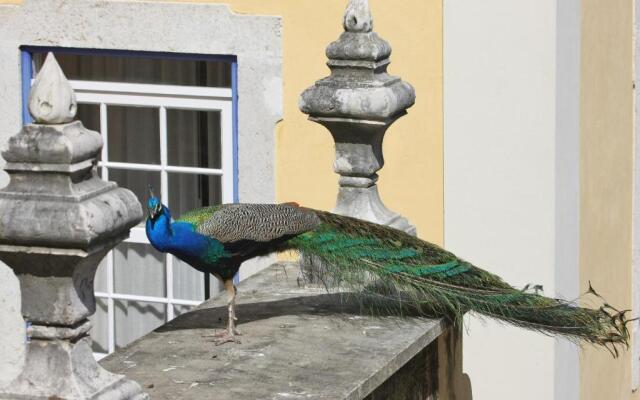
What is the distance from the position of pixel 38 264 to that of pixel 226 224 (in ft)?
4.66

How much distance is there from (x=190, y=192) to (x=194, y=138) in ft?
1.00

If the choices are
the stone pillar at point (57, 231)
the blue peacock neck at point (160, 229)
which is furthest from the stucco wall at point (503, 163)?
the stone pillar at point (57, 231)

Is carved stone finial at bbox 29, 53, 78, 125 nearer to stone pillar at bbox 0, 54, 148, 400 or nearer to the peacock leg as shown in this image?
stone pillar at bbox 0, 54, 148, 400

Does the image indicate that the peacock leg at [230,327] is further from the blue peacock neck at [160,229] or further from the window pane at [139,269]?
the window pane at [139,269]

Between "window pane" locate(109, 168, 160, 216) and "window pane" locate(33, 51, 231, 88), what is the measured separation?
1.79 feet

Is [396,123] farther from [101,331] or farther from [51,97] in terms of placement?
[51,97]

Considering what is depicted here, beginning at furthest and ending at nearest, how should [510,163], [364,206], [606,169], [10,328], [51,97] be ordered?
[606,169] → [10,328] → [510,163] → [364,206] → [51,97]

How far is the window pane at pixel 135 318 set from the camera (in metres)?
9.32

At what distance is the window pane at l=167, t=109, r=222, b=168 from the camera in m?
9.05

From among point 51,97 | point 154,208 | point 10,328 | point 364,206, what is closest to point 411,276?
point 364,206

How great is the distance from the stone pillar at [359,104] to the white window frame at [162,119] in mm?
1672

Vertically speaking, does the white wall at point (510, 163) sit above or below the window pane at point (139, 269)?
above

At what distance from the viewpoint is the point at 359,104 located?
275 inches

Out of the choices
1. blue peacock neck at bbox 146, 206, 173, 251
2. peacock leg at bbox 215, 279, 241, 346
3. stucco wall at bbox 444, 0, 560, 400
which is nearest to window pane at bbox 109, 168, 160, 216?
stucco wall at bbox 444, 0, 560, 400
